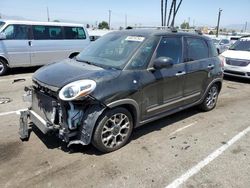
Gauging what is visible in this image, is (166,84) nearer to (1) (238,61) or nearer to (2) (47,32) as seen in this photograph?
(1) (238,61)

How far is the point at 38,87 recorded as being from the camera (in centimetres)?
386

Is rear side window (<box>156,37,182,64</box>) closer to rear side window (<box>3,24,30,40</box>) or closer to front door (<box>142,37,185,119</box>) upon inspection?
front door (<box>142,37,185,119</box>)

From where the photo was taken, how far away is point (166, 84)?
4340mm

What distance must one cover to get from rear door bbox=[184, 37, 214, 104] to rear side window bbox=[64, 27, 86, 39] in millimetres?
6621

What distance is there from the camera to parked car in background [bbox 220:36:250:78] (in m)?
9.24

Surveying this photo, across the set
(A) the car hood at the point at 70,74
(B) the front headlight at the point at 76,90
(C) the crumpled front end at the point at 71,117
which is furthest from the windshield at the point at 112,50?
(C) the crumpled front end at the point at 71,117

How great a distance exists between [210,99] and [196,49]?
132 centimetres

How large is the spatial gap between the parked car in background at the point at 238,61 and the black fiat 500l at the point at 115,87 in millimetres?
4863

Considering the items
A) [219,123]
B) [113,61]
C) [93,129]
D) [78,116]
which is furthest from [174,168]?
[219,123]

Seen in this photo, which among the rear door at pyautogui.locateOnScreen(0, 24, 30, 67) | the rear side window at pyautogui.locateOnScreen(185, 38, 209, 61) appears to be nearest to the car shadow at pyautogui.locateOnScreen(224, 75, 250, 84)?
the rear side window at pyautogui.locateOnScreen(185, 38, 209, 61)

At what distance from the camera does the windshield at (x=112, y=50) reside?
13.1ft

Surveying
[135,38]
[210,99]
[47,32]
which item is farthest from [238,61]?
[47,32]

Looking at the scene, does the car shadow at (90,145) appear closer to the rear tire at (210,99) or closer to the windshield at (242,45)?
the rear tire at (210,99)

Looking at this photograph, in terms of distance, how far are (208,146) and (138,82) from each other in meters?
1.56
